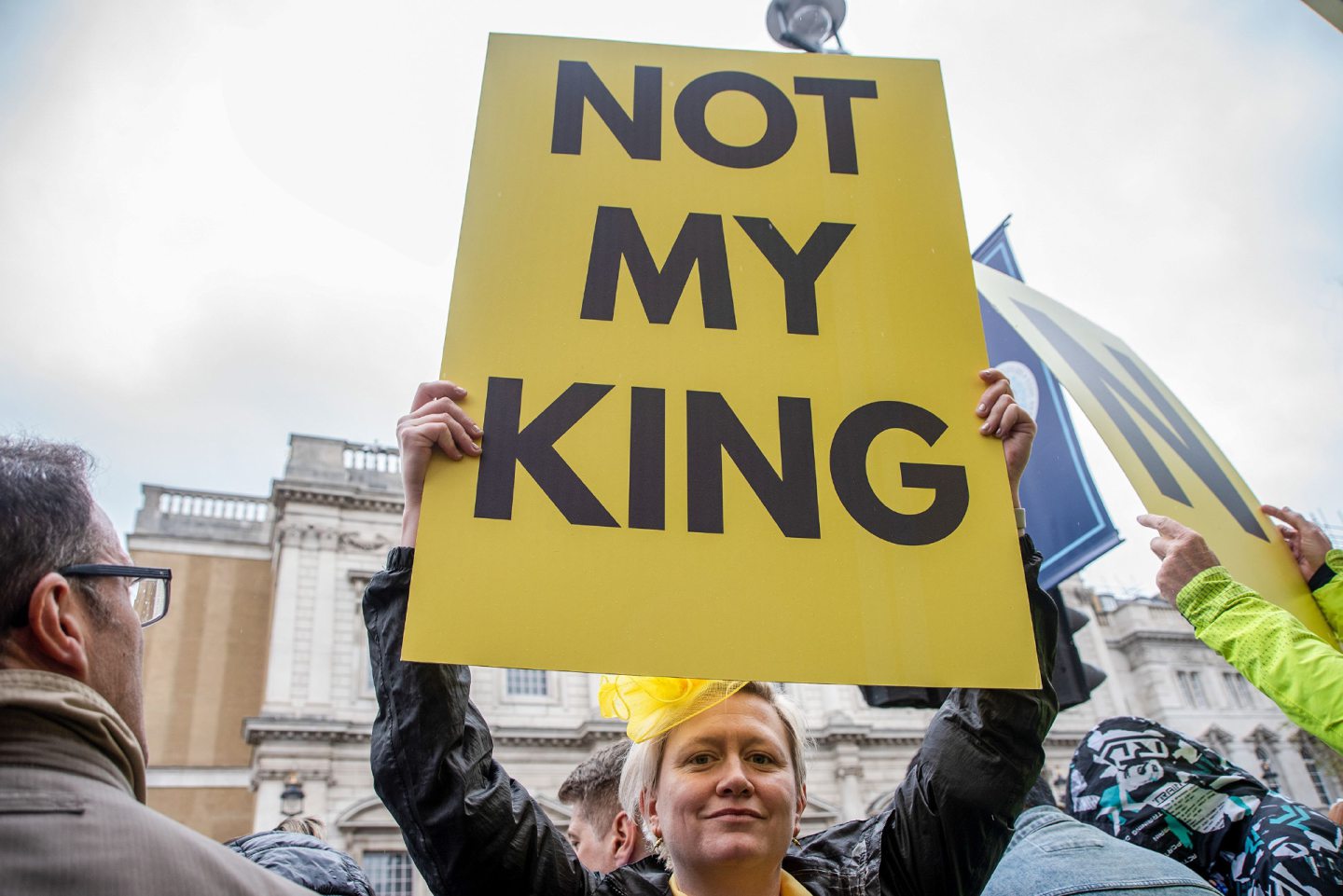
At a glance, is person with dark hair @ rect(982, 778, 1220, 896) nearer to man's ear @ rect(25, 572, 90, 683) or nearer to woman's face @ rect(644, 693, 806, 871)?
woman's face @ rect(644, 693, 806, 871)

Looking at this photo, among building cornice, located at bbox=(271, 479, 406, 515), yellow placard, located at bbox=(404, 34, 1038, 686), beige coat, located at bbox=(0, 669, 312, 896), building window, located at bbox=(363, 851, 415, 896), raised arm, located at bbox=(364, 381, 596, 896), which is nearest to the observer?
beige coat, located at bbox=(0, 669, 312, 896)

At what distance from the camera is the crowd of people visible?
1.24 m

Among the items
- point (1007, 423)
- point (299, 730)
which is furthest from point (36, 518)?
point (299, 730)

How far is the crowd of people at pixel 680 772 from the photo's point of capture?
1241mm

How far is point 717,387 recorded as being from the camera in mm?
1847

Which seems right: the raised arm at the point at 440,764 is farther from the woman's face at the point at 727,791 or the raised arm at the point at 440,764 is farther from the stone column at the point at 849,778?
the stone column at the point at 849,778

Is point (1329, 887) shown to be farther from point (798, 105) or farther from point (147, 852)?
point (147, 852)

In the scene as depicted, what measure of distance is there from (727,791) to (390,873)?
17.8m

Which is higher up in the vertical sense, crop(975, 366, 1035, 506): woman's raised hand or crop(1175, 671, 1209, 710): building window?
crop(1175, 671, 1209, 710): building window

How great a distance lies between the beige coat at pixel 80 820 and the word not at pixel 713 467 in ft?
2.08

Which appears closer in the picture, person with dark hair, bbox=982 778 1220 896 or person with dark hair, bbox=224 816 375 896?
person with dark hair, bbox=224 816 375 896

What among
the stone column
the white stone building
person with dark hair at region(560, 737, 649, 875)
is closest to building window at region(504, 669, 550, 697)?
the white stone building

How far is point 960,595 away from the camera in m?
1.70

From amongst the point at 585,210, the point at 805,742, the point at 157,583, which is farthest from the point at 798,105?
the point at 157,583
